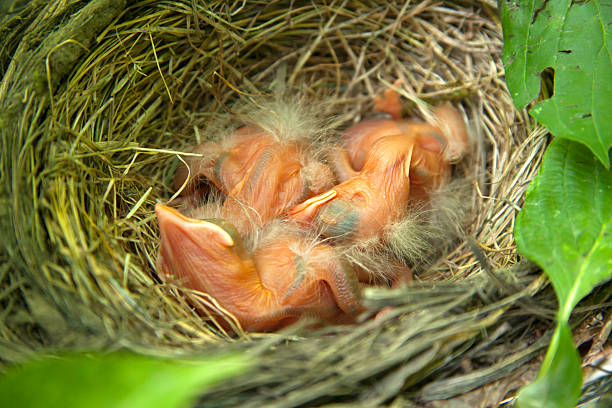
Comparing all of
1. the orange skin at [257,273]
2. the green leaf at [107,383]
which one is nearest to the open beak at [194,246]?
the orange skin at [257,273]

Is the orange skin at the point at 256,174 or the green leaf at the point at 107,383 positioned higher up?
the orange skin at the point at 256,174

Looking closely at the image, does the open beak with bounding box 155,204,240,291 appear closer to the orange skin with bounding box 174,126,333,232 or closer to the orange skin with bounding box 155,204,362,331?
the orange skin with bounding box 155,204,362,331

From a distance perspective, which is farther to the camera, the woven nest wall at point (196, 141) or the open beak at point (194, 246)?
the open beak at point (194, 246)

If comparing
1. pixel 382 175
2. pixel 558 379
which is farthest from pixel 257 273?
pixel 558 379

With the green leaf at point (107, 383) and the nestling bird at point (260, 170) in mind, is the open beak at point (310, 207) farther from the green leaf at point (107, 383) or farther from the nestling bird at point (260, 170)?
the green leaf at point (107, 383)

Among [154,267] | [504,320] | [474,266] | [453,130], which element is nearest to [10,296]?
[154,267]

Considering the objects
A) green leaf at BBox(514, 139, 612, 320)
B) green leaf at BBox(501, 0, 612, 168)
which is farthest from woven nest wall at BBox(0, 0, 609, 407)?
green leaf at BBox(501, 0, 612, 168)

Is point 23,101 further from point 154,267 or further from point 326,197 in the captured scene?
point 326,197
